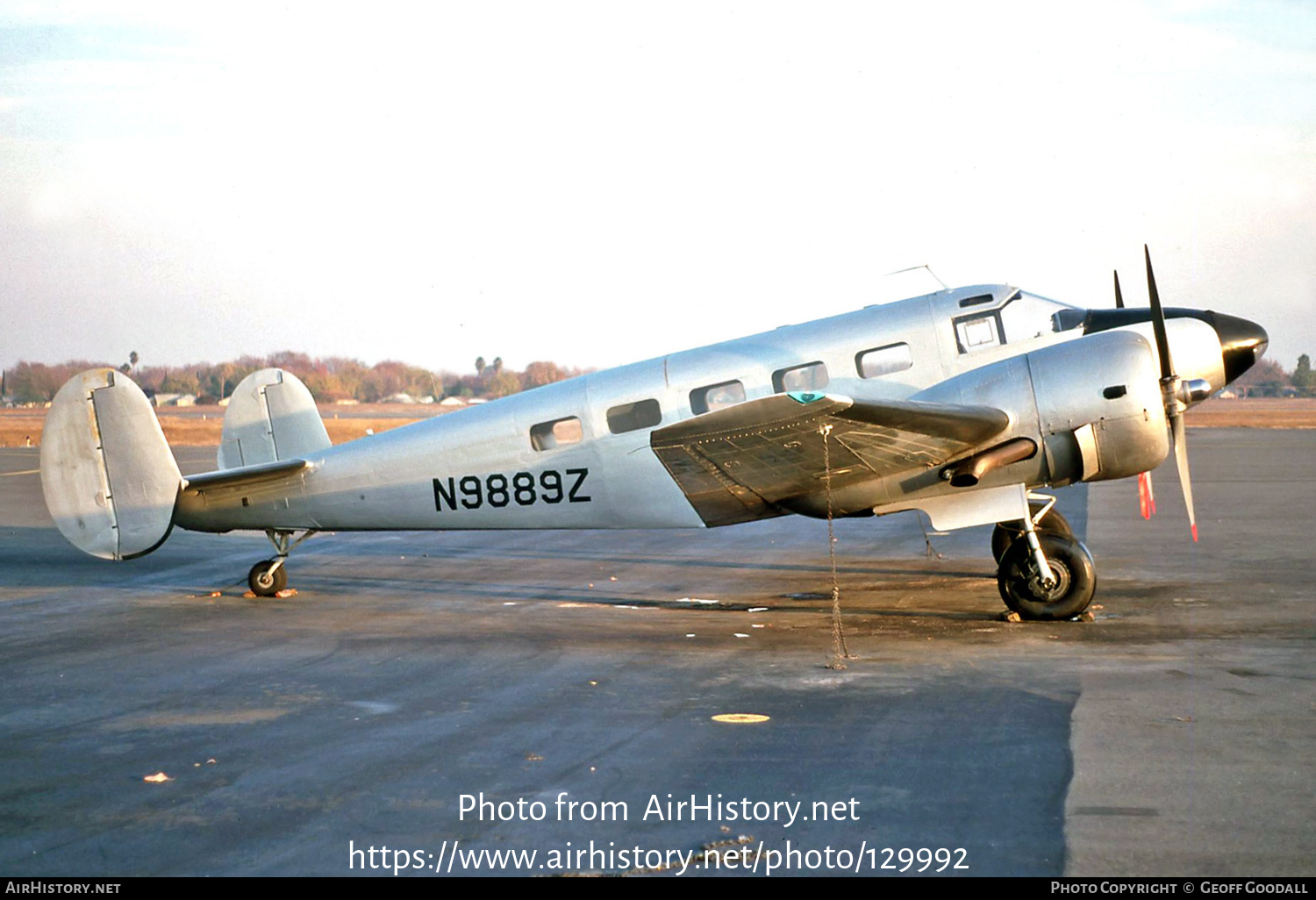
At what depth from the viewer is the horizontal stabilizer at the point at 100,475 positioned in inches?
522

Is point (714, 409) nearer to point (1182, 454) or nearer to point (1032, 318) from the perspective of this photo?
point (1032, 318)

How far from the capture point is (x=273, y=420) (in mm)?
14633

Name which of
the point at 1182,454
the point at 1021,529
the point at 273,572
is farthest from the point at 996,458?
the point at 273,572

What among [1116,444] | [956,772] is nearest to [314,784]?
[956,772]

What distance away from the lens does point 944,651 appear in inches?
391

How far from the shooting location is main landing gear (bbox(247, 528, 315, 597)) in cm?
1393

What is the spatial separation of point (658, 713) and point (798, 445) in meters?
3.28

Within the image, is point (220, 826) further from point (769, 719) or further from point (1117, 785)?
point (1117, 785)

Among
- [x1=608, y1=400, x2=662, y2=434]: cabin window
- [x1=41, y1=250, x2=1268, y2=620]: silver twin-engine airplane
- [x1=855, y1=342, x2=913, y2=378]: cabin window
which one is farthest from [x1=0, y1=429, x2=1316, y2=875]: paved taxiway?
[x1=855, y1=342, x2=913, y2=378]: cabin window

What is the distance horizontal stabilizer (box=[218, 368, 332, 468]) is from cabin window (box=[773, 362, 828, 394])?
581 cm

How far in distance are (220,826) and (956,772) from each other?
152 inches

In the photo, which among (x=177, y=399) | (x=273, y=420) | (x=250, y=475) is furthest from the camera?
(x=177, y=399)

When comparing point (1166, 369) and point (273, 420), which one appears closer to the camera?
point (1166, 369)

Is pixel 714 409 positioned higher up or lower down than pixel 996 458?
higher up
